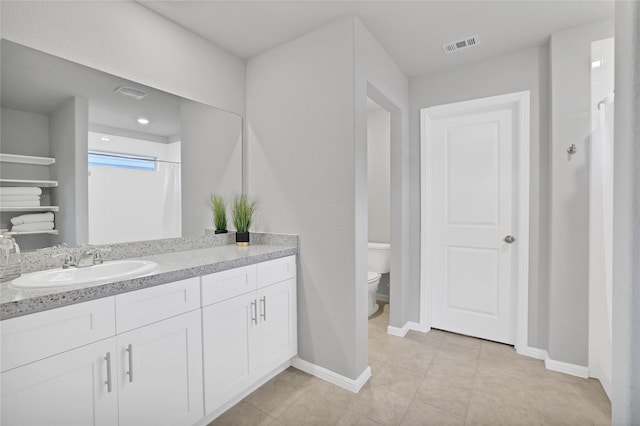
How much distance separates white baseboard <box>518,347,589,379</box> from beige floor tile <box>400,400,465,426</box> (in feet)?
3.34

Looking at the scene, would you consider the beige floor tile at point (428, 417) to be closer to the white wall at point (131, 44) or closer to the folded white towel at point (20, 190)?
the folded white towel at point (20, 190)

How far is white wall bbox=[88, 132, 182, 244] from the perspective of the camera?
1709 millimetres

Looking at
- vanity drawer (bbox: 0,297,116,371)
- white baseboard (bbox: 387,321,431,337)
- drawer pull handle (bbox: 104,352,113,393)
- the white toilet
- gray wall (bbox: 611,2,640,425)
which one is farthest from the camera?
the white toilet

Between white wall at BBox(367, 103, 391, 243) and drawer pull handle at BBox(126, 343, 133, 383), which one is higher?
white wall at BBox(367, 103, 391, 243)

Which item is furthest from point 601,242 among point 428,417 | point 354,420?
point 354,420

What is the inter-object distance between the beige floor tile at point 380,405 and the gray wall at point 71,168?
1.85m

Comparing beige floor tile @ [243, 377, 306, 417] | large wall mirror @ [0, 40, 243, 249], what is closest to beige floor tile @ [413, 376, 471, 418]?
beige floor tile @ [243, 377, 306, 417]

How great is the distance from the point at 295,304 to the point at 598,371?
2.10 m

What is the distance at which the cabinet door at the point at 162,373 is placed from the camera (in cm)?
125

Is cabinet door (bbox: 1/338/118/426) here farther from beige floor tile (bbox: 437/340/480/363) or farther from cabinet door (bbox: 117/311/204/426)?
beige floor tile (bbox: 437/340/480/363)

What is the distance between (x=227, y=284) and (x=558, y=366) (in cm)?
240

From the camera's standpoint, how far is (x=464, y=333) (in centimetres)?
272

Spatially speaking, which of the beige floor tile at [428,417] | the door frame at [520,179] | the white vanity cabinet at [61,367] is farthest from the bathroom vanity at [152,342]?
the door frame at [520,179]

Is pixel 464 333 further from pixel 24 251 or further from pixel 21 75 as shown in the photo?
pixel 21 75
